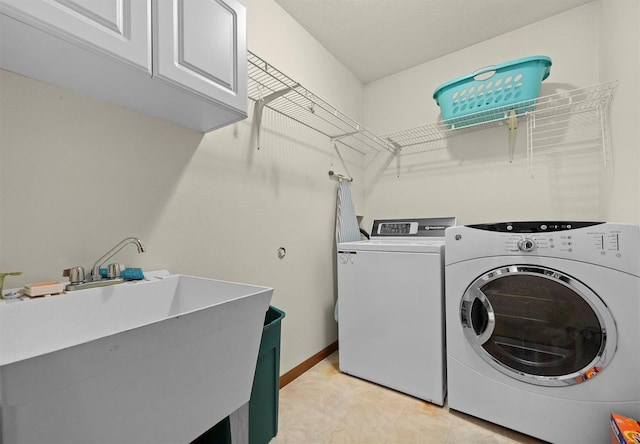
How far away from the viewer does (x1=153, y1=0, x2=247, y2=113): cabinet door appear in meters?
0.91

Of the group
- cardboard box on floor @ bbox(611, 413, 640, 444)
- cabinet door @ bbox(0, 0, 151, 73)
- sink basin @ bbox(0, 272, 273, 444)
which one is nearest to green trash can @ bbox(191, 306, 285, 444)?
sink basin @ bbox(0, 272, 273, 444)

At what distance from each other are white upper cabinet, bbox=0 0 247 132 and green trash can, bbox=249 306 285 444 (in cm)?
95

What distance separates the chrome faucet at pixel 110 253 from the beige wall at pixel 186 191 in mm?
28

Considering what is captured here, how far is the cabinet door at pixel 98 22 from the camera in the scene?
0.66 metres

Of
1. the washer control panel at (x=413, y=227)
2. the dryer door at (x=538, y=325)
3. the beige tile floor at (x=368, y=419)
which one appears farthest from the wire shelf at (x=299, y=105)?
the beige tile floor at (x=368, y=419)

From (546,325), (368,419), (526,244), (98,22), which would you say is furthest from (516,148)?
(98,22)

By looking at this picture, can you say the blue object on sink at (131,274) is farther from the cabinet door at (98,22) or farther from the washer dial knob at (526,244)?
the washer dial knob at (526,244)

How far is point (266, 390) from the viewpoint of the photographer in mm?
1261

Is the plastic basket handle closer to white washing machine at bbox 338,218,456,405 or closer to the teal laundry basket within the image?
the teal laundry basket

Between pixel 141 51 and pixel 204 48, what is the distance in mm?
242

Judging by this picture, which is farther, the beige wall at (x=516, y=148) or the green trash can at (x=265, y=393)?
the beige wall at (x=516, y=148)

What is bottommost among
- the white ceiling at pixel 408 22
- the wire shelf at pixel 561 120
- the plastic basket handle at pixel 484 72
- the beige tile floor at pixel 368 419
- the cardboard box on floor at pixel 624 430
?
the beige tile floor at pixel 368 419

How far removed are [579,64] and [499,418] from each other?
2.23 meters

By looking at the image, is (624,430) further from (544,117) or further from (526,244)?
(544,117)
